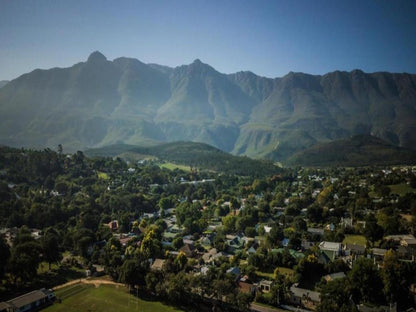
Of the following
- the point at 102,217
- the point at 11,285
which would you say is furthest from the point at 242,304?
the point at 102,217

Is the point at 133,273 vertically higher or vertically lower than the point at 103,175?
lower

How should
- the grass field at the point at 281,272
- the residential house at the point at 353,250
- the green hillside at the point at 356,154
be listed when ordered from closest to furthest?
1. the grass field at the point at 281,272
2. the residential house at the point at 353,250
3. the green hillside at the point at 356,154

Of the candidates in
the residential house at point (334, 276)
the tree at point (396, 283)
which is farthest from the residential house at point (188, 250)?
the tree at point (396, 283)

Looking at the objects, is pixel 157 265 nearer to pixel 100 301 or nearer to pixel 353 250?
pixel 100 301

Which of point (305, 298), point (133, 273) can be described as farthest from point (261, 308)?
point (133, 273)

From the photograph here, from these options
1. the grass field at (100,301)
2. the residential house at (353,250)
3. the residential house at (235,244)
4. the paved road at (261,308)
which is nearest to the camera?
the paved road at (261,308)

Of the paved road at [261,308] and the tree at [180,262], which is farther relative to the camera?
the tree at [180,262]

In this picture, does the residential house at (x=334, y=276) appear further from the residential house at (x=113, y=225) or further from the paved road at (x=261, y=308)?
the residential house at (x=113, y=225)
